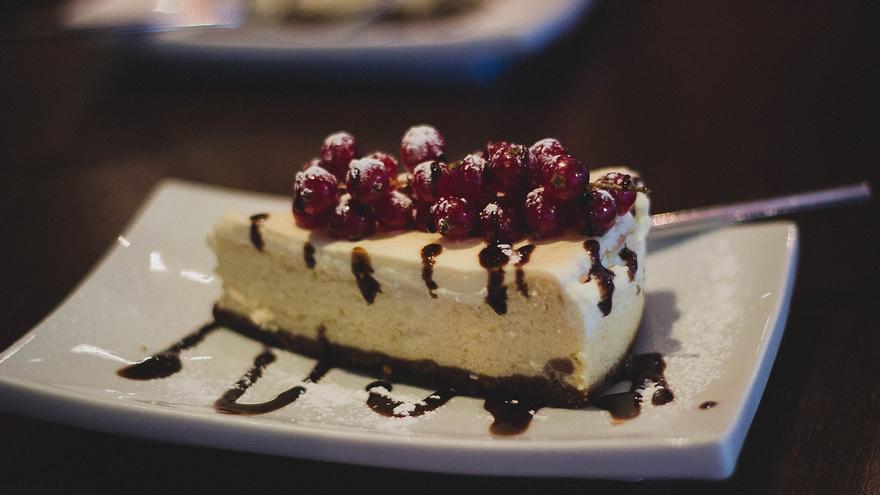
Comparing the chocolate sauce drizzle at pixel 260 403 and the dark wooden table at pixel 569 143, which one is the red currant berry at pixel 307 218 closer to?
the chocolate sauce drizzle at pixel 260 403

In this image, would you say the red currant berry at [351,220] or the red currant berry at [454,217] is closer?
the red currant berry at [454,217]

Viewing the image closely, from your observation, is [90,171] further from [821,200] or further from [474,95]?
[821,200]

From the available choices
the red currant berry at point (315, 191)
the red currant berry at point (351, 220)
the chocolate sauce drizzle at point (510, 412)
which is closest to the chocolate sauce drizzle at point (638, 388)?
the chocolate sauce drizzle at point (510, 412)

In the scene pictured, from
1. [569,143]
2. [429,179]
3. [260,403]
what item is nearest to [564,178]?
[429,179]

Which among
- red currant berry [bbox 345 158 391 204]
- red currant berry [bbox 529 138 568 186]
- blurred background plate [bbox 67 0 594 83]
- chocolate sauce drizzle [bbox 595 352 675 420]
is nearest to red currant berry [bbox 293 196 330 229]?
red currant berry [bbox 345 158 391 204]

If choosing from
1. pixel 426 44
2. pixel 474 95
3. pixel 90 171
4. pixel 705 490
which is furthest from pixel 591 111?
pixel 705 490

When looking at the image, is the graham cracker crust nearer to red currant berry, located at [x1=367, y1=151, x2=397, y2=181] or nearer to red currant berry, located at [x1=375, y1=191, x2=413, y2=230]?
red currant berry, located at [x1=375, y1=191, x2=413, y2=230]
